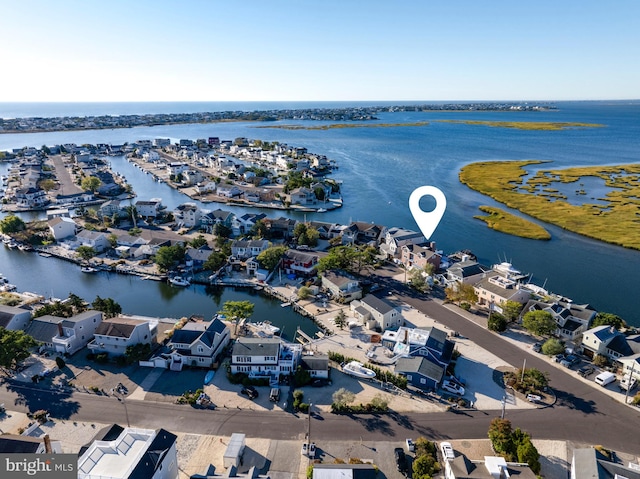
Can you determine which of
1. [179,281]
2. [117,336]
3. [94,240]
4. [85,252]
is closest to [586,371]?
[117,336]

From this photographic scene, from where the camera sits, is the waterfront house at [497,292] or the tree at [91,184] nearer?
the waterfront house at [497,292]

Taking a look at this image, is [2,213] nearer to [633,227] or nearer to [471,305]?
[471,305]

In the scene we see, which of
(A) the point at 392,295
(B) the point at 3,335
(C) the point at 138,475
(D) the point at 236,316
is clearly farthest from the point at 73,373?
(A) the point at 392,295

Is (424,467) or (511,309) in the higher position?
(511,309)

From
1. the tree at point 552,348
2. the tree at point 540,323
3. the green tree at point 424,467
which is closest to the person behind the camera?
the green tree at point 424,467

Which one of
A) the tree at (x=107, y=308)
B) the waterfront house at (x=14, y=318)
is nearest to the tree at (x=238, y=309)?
the tree at (x=107, y=308)

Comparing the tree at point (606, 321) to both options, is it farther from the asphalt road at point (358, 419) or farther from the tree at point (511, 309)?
the asphalt road at point (358, 419)

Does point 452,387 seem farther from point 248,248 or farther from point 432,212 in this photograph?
point 248,248
